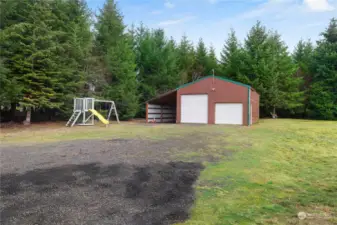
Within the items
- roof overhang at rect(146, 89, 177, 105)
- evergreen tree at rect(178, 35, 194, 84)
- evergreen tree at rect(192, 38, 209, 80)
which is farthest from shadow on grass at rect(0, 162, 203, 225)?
evergreen tree at rect(192, 38, 209, 80)

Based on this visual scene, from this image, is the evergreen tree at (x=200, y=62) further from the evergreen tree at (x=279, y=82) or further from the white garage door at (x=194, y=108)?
the white garage door at (x=194, y=108)

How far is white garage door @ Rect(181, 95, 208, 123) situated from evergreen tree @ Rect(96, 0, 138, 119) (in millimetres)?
5289

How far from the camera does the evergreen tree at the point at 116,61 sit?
20.0 metres

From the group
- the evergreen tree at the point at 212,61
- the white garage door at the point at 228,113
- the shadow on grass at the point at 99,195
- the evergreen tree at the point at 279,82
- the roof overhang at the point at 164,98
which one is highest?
the evergreen tree at the point at 212,61

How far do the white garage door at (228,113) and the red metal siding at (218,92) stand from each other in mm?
230

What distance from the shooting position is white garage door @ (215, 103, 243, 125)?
1570 cm

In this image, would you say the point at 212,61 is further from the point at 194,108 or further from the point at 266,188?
the point at 266,188

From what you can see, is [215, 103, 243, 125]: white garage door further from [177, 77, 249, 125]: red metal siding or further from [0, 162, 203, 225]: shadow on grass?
[0, 162, 203, 225]: shadow on grass

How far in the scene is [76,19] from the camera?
17.9 metres

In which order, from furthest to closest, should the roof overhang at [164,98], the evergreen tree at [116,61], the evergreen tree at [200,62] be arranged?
1. the evergreen tree at [200,62]
2. the evergreen tree at [116,61]
3. the roof overhang at [164,98]

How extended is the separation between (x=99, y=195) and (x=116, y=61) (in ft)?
58.9

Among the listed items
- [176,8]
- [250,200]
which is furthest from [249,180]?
[176,8]

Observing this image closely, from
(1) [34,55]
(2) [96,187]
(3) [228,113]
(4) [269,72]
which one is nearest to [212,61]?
(4) [269,72]

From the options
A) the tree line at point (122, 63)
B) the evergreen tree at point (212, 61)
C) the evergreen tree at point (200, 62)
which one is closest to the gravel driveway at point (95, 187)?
the tree line at point (122, 63)
